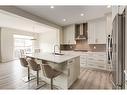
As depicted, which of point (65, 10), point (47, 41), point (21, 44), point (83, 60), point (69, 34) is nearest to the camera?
point (65, 10)

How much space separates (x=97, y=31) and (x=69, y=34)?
6.34 feet

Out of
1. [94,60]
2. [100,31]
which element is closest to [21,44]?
[94,60]

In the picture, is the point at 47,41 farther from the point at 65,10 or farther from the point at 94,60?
the point at 65,10

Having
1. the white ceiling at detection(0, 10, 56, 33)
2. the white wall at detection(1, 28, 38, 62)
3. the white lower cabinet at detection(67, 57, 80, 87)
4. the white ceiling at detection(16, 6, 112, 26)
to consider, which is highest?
the white ceiling at detection(16, 6, 112, 26)

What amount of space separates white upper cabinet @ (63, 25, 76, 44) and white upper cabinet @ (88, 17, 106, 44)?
1.16 metres

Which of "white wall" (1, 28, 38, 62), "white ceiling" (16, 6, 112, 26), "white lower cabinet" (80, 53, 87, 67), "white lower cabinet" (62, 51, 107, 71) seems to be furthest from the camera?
"white wall" (1, 28, 38, 62)

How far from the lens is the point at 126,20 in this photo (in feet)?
5.10

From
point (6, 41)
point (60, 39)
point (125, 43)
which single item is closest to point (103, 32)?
point (60, 39)

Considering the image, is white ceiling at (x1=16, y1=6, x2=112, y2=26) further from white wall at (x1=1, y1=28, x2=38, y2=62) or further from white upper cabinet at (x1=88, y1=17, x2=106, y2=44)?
white wall at (x1=1, y1=28, x2=38, y2=62)

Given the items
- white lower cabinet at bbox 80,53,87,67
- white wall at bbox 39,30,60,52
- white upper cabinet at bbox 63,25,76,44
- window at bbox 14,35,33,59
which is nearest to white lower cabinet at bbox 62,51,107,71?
white lower cabinet at bbox 80,53,87,67

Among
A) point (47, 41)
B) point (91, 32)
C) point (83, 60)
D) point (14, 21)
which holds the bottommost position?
point (83, 60)

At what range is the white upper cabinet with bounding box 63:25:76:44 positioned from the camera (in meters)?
6.98

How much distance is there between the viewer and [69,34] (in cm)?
713

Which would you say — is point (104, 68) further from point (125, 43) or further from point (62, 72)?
point (125, 43)
